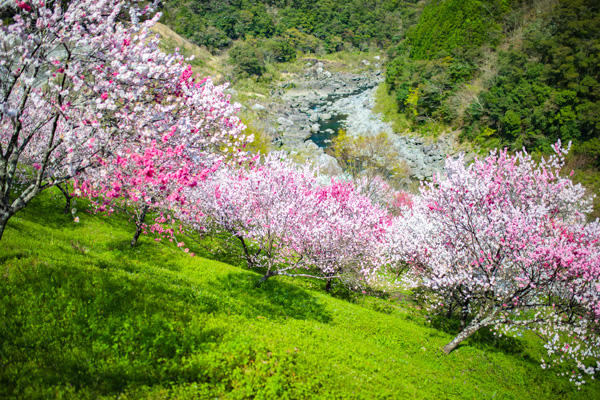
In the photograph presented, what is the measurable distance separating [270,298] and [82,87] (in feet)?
31.2

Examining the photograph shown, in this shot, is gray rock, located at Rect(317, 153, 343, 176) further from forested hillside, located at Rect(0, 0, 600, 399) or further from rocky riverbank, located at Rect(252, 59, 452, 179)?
forested hillside, located at Rect(0, 0, 600, 399)

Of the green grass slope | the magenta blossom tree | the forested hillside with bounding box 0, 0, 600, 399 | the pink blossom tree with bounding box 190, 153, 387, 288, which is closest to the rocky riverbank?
the forested hillside with bounding box 0, 0, 600, 399

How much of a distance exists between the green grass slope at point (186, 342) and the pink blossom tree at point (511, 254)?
100 inches

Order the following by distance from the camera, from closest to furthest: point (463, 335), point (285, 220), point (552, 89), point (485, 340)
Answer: point (463, 335) < point (285, 220) < point (485, 340) < point (552, 89)

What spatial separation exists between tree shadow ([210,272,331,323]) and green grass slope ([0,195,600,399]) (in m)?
0.08

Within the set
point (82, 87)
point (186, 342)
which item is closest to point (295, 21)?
point (82, 87)

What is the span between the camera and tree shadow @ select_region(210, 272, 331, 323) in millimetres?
10234

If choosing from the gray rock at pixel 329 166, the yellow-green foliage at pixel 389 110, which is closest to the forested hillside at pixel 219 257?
the gray rock at pixel 329 166

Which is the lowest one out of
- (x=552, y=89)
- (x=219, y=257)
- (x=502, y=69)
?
(x=219, y=257)

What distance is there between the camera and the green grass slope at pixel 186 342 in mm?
4973

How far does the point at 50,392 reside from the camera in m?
4.26

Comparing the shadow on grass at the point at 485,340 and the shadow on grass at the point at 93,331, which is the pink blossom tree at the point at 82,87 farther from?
the shadow on grass at the point at 485,340

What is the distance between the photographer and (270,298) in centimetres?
1195

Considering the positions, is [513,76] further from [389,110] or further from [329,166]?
[329,166]
